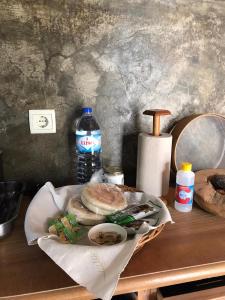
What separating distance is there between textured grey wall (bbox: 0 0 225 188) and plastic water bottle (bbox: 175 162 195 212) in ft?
0.96

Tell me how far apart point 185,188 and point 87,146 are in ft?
1.20

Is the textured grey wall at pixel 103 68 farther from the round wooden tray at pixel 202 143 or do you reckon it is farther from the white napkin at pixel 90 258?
the white napkin at pixel 90 258

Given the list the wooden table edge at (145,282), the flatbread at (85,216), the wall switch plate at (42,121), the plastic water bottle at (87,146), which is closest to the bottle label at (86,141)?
the plastic water bottle at (87,146)

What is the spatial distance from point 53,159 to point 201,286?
652mm

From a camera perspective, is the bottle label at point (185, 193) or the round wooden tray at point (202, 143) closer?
the bottle label at point (185, 193)

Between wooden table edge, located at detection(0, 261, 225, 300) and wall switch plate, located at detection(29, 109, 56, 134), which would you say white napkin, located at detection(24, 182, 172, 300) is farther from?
wall switch plate, located at detection(29, 109, 56, 134)

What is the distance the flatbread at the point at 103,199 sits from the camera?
2.12 feet

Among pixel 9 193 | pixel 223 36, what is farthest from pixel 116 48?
pixel 9 193

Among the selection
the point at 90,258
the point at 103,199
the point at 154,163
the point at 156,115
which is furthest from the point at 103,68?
the point at 90,258

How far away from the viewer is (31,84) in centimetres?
86

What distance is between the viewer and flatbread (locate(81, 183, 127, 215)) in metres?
0.65

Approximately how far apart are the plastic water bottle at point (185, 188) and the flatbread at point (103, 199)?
0.63 ft

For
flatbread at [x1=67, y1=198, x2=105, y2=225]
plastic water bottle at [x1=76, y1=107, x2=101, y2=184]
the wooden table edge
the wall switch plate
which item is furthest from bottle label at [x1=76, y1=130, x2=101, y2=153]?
the wooden table edge

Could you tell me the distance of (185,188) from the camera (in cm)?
75
